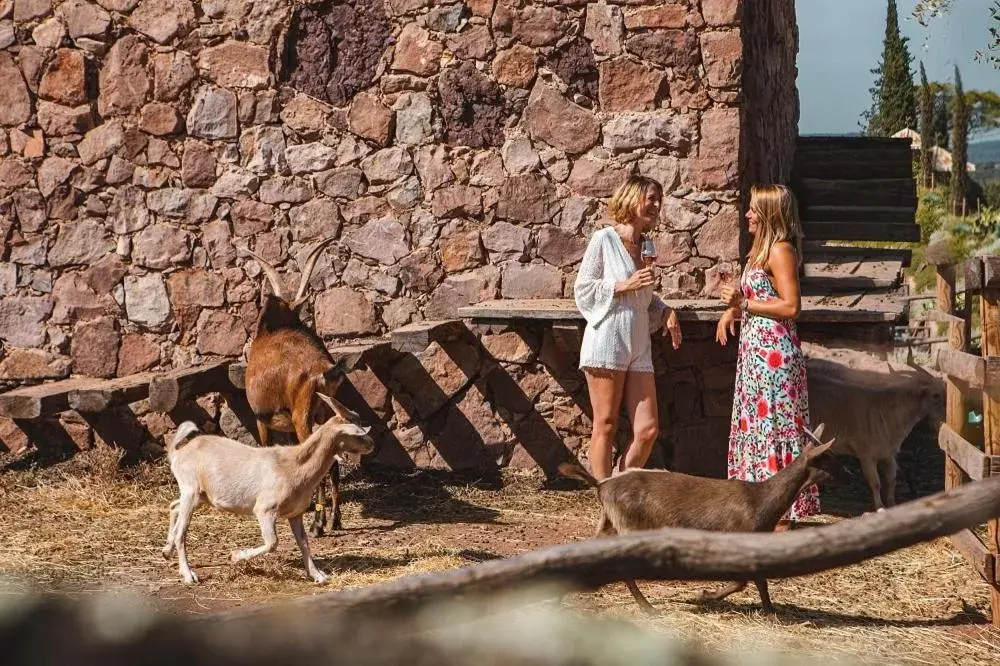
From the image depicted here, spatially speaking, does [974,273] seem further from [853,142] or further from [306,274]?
[853,142]

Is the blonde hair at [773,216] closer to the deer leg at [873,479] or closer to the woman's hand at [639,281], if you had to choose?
the woman's hand at [639,281]

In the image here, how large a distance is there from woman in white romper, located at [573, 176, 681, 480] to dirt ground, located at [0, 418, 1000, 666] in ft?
2.29

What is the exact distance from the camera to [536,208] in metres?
7.43

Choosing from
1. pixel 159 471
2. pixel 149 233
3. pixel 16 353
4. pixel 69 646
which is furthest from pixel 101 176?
pixel 69 646

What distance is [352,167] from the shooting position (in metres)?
7.71

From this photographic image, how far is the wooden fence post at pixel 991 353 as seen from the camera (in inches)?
191

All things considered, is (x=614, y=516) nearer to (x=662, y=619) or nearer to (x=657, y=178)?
(x=662, y=619)

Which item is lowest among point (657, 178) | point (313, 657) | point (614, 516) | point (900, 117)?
point (614, 516)

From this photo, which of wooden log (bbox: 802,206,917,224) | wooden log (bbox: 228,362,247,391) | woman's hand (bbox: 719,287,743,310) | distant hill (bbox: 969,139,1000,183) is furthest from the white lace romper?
distant hill (bbox: 969,139,1000,183)

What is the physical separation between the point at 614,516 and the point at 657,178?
295 cm

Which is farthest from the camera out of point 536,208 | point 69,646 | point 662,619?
point 536,208

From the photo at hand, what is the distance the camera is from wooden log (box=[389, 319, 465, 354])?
6848mm

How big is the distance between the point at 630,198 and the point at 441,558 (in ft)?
6.79

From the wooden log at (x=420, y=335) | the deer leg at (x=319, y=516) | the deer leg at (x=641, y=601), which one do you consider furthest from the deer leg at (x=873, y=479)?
the deer leg at (x=319, y=516)
